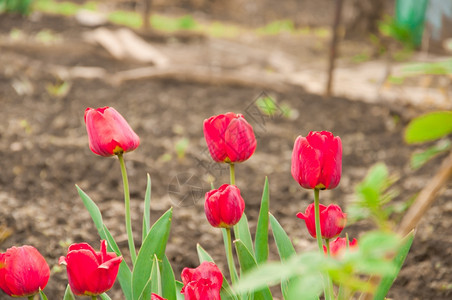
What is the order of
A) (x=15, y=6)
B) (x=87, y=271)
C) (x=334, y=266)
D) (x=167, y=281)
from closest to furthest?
(x=334, y=266), (x=87, y=271), (x=167, y=281), (x=15, y=6)

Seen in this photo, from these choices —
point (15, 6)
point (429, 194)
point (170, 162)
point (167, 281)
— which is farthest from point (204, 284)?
point (15, 6)

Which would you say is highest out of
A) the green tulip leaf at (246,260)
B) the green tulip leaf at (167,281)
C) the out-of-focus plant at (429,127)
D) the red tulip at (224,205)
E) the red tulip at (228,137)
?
the out-of-focus plant at (429,127)

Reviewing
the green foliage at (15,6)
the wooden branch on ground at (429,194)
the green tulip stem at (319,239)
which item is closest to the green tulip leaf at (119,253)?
the green tulip stem at (319,239)

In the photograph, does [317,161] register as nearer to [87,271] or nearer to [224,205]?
[224,205]

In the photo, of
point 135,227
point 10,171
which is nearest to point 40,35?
point 10,171

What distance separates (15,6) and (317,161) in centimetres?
650

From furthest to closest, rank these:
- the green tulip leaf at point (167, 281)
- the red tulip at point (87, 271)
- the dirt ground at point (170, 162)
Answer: the dirt ground at point (170, 162) → the green tulip leaf at point (167, 281) → the red tulip at point (87, 271)

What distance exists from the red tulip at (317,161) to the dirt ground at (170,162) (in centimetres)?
50

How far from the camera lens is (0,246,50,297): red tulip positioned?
0.91m

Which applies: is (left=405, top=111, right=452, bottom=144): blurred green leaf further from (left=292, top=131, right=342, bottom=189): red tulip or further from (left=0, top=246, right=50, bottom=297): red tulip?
(left=0, top=246, right=50, bottom=297): red tulip

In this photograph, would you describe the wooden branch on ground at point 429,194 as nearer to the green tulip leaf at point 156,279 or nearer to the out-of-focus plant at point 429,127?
the out-of-focus plant at point 429,127

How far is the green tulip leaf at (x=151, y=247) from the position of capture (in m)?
1.08

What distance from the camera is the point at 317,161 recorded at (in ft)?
2.97

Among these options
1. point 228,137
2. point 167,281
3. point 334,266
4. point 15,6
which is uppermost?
point 334,266
